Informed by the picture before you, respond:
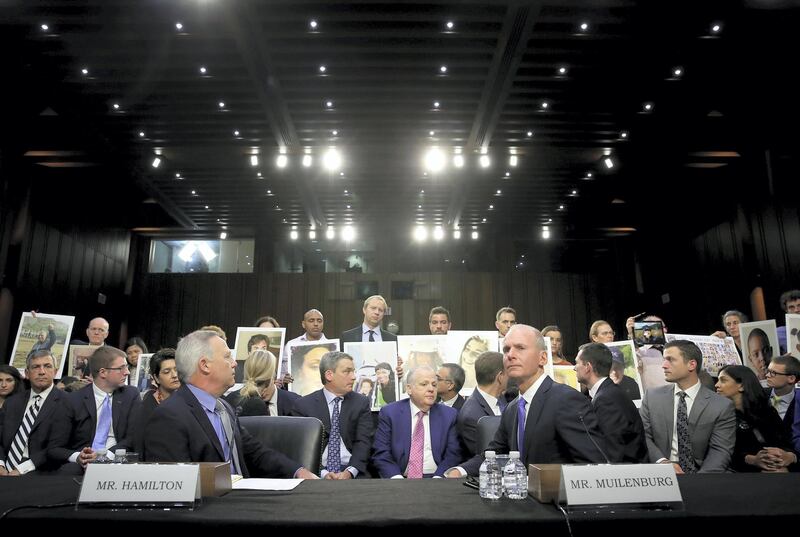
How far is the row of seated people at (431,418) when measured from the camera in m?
2.52

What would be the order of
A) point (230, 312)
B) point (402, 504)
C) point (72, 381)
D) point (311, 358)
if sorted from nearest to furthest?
point (402, 504), point (311, 358), point (72, 381), point (230, 312)

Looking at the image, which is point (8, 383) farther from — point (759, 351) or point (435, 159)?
point (435, 159)

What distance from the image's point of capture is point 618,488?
1553mm

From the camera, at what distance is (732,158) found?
955 cm

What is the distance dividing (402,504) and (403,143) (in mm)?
8591

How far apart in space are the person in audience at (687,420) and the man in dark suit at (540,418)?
1.50 m

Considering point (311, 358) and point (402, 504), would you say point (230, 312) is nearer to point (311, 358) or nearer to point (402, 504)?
point (311, 358)

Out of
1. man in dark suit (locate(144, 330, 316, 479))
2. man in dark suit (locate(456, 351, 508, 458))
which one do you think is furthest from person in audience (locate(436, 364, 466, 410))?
man in dark suit (locate(144, 330, 316, 479))

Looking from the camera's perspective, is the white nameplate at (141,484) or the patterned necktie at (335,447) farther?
the patterned necktie at (335,447)

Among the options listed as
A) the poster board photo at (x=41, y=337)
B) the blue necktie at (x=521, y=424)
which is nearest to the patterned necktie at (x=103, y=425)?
the poster board photo at (x=41, y=337)

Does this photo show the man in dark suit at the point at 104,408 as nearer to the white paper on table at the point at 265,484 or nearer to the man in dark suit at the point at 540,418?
the white paper on table at the point at 265,484

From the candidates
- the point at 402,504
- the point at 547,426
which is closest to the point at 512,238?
the point at 547,426

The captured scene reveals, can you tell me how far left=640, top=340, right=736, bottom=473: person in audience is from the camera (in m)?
3.60

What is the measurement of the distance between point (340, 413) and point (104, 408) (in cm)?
216
